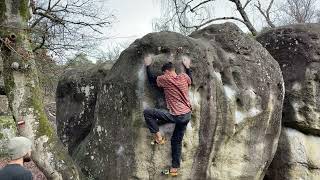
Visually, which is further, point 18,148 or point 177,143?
point 177,143

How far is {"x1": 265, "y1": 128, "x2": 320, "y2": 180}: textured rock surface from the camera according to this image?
10297 millimetres

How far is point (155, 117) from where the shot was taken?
7.77m

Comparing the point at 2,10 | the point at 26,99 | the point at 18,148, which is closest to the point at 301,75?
the point at 26,99

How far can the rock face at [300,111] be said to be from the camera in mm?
10211

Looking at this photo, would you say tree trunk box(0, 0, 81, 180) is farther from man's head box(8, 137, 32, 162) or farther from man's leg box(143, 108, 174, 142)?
man's head box(8, 137, 32, 162)

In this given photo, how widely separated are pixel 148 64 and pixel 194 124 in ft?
4.25

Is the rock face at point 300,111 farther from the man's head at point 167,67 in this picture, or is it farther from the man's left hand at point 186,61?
the man's head at point 167,67

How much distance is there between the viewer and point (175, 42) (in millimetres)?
8219

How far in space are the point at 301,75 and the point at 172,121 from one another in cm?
385

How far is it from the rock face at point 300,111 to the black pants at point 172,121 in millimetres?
3396

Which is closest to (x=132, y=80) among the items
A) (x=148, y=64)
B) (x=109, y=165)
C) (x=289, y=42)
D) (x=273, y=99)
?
(x=148, y=64)

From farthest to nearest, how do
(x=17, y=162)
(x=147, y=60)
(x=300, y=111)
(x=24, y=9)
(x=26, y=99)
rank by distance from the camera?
(x=300, y=111) → (x=147, y=60) → (x=24, y=9) → (x=26, y=99) → (x=17, y=162)

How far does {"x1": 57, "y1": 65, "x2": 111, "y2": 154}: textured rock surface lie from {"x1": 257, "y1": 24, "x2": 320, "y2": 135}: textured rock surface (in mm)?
3928

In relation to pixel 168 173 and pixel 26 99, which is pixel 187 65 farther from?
pixel 26 99
